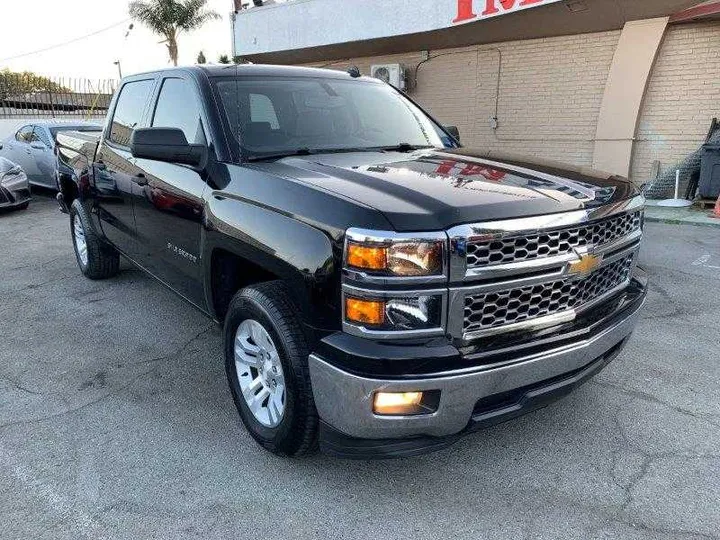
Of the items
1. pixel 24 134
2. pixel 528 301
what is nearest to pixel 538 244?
pixel 528 301

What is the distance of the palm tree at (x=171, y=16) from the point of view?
28875 mm

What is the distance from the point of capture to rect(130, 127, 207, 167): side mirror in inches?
118

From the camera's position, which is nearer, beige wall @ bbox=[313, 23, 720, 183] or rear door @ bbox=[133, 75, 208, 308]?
rear door @ bbox=[133, 75, 208, 308]

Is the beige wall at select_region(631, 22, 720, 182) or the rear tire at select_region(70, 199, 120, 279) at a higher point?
the beige wall at select_region(631, 22, 720, 182)

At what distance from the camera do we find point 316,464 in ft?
9.08

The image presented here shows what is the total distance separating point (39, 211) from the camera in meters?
10.5

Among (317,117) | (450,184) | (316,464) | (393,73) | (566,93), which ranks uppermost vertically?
(393,73)

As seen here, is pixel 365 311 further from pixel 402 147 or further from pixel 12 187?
pixel 12 187

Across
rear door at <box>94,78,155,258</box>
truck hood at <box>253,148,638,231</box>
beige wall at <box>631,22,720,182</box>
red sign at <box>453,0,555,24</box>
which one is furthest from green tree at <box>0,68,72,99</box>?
truck hood at <box>253,148,638,231</box>

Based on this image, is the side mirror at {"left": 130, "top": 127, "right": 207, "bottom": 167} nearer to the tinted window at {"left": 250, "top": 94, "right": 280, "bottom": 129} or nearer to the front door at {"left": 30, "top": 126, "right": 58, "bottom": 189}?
the tinted window at {"left": 250, "top": 94, "right": 280, "bottom": 129}

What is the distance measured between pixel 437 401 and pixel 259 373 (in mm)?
1071

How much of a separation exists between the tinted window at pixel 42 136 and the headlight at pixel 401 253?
11326mm

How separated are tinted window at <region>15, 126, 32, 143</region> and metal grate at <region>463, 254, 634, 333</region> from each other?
491 inches

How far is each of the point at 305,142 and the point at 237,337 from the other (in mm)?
1225
